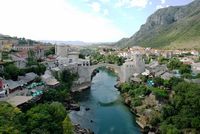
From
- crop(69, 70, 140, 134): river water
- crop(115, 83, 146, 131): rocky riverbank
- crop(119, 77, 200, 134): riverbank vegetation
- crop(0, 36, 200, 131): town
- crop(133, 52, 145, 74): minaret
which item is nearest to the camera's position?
crop(119, 77, 200, 134): riverbank vegetation

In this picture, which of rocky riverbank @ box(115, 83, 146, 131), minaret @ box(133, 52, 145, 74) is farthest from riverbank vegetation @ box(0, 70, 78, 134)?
minaret @ box(133, 52, 145, 74)

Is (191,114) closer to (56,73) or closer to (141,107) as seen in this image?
(141,107)

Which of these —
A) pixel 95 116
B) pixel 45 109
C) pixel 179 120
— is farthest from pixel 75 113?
pixel 179 120

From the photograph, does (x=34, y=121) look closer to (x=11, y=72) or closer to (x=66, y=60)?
(x=11, y=72)

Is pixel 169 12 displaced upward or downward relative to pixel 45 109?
upward

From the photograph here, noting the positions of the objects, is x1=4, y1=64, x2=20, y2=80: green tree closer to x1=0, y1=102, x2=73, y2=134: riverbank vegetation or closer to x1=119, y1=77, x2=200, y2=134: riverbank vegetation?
x1=0, y1=102, x2=73, y2=134: riverbank vegetation

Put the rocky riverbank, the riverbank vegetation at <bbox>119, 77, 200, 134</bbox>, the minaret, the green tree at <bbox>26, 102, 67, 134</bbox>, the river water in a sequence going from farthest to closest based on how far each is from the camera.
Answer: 1. the minaret
2. the rocky riverbank
3. the river water
4. the riverbank vegetation at <bbox>119, 77, 200, 134</bbox>
5. the green tree at <bbox>26, 102, 67, 134</bbox>

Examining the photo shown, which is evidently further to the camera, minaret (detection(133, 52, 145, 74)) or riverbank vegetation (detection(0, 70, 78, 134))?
minaret (detection(133, 52, 145, 74))
